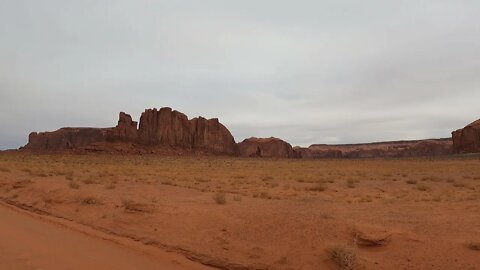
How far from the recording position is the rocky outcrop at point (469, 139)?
10356 cm

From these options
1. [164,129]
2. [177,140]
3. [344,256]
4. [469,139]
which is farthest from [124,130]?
[344,256]

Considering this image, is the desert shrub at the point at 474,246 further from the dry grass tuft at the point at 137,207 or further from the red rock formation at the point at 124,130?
the red rock formation at the point at 124,130

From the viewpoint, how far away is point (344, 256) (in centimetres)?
648

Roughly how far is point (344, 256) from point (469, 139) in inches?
4567

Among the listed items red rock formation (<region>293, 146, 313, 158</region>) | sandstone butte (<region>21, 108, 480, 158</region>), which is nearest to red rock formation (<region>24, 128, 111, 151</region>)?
sandstone butte (<region>21, 108, 480, 158</region>)

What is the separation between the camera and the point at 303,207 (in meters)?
11.3

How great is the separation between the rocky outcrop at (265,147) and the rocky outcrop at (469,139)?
185 ft

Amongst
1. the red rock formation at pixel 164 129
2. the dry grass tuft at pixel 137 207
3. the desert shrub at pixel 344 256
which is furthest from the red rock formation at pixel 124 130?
the desert shrub at pixel 344 256

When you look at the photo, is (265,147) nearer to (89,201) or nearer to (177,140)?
(177,140)

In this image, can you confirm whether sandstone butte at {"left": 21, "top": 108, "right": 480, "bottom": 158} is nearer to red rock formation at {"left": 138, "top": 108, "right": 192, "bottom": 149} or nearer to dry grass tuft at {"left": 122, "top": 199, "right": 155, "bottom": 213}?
red rock formation at {"left": 138, "top": 108, "right": 192, "bottom": 149}

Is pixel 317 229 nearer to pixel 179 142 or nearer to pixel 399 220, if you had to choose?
pixel 399 220

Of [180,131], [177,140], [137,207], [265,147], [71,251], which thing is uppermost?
[180,131]

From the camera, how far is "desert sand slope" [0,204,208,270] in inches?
265

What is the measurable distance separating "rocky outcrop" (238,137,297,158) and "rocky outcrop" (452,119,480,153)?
56442 millimetres
